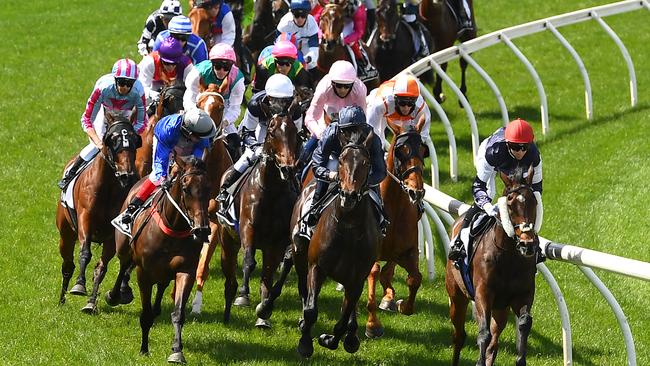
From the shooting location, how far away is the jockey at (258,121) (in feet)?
39.4

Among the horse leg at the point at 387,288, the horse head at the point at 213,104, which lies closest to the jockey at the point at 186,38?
the horse head at the point at 213,104

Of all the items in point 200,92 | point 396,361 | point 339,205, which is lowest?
point 396,361

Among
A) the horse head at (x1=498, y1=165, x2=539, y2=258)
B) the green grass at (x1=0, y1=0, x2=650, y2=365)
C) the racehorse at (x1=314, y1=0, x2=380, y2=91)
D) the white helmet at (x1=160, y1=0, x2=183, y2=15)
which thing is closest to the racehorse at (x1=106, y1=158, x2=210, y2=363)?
the green grass at (x1=0, y1=0, x2=650, y2=365)

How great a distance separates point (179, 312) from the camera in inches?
429

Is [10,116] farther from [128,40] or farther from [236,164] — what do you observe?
[236,164]

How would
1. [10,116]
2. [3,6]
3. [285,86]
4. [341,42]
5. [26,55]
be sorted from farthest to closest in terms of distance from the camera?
[3,6]
[26,55]
[10,116]
[341,42]
[285,86]

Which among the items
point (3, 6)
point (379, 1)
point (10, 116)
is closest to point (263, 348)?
point (379, 1)

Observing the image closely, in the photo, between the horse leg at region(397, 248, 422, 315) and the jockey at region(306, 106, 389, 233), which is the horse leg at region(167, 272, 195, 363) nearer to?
the jockey at region(306, 106, 389, 233)

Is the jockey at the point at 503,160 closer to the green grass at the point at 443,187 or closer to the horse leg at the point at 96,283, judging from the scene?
the green grass at the point at 443,187

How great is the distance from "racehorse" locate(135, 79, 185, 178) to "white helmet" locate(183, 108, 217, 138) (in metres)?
2.23

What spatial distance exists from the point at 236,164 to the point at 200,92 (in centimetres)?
96

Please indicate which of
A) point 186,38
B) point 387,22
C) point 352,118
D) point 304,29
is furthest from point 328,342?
point 387,22

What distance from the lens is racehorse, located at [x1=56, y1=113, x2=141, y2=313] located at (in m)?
12.1

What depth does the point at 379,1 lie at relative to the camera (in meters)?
17.3
